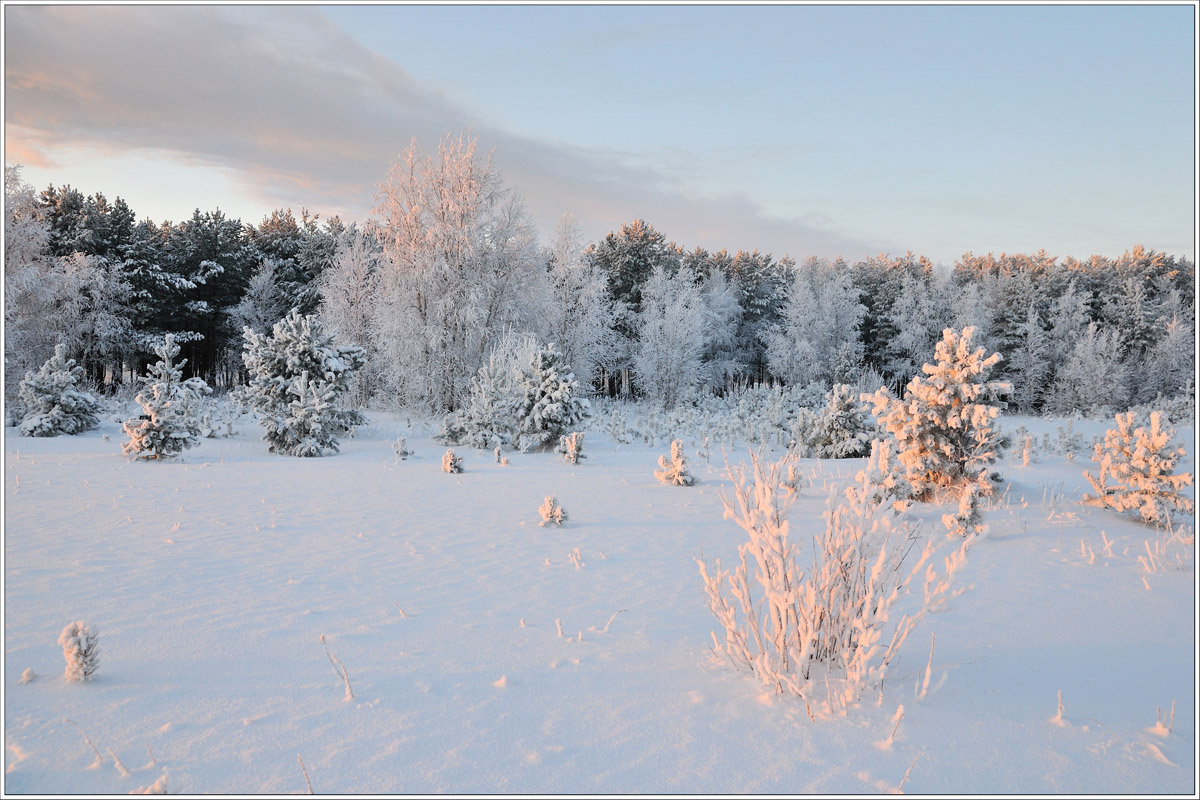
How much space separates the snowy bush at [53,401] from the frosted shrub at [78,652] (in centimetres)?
1291

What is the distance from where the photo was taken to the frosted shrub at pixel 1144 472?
6.63m

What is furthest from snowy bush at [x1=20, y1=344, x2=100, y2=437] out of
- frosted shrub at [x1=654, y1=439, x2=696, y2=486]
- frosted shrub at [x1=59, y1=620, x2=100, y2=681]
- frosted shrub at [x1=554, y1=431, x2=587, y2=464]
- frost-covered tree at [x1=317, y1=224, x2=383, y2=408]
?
frosted shrub at [x1=59, y1=620, x2=100, y2=681]

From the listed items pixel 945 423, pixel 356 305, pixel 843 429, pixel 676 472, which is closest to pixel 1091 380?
pixel 843 429

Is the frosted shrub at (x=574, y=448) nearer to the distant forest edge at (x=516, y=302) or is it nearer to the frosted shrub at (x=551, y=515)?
the frosted shrub at (x=551, y=515)

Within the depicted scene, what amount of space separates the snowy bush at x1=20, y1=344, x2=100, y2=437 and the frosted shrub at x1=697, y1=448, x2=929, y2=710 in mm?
14949

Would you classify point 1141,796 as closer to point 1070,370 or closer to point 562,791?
point 562,791

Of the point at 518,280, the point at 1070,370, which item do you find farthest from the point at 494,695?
the point at 1070,370

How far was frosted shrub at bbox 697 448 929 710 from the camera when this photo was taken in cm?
288

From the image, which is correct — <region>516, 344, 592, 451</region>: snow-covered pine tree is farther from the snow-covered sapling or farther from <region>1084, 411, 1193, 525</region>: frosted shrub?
<region>1084, 411, 1193, 525</region>: frosted shrub

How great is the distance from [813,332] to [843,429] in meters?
24.5

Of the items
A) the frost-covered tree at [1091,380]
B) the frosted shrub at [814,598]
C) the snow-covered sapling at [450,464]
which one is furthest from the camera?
the frost-covered tree at [1091,380]

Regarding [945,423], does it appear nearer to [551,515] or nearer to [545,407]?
[551,515]

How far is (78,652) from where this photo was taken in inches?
109

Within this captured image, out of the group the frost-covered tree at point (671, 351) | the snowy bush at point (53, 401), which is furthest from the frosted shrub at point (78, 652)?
the frost-covered tree at point (671, 351)
